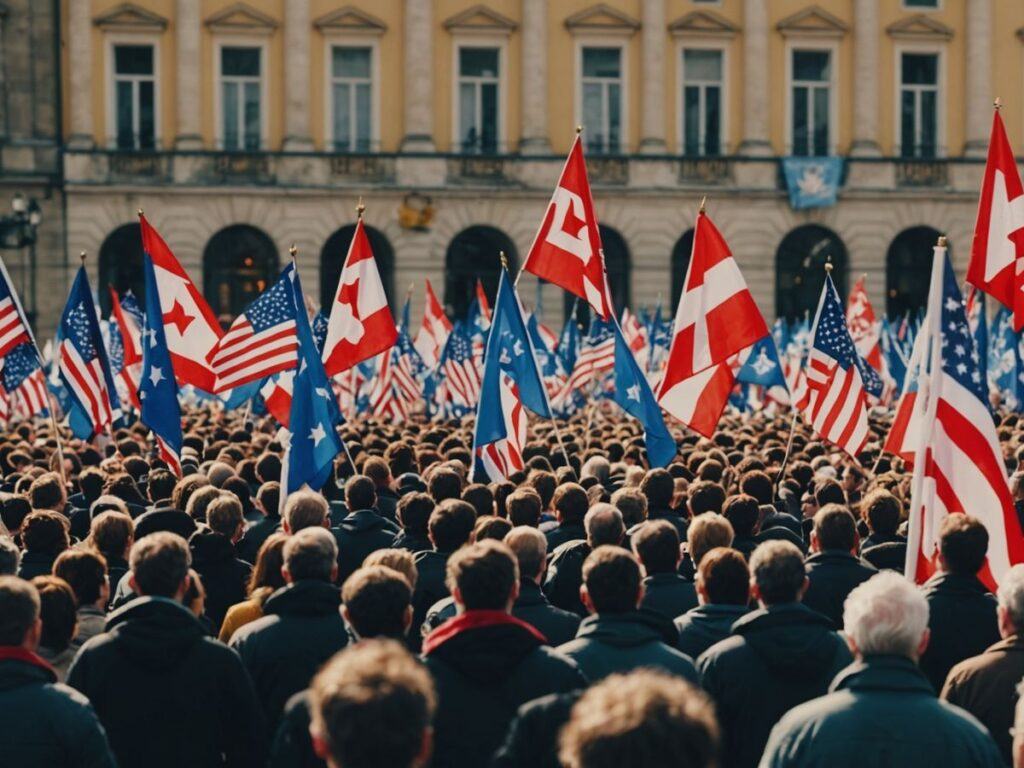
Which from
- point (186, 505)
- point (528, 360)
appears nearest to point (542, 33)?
point (528, 360)

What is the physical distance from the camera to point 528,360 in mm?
14750

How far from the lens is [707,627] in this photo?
7.39 m

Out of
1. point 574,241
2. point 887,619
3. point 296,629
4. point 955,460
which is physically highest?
point 574,241

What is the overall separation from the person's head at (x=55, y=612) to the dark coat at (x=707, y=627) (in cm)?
248

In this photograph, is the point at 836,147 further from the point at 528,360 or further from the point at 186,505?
the point at 186,505

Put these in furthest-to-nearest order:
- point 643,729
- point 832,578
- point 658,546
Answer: point 832,578
point 658,546
point 643,729

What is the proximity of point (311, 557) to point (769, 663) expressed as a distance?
190 cm

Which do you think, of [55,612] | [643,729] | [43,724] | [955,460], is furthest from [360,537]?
[643,729]

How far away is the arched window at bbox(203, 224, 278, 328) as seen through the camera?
45.8m

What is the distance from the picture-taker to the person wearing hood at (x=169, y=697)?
20.2ft

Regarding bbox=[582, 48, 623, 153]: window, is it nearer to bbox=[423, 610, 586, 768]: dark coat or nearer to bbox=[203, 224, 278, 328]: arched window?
bbox=[203, 224, 278, 328]: arched window

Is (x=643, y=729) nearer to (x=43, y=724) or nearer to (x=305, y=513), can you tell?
(x=43, y=724)

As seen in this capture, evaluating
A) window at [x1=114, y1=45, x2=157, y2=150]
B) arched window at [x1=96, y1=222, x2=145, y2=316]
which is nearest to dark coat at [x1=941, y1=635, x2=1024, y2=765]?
arched window at [x1=96, y1=222, x2=145, y2=316]

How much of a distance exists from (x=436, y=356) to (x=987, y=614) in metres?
21.7
